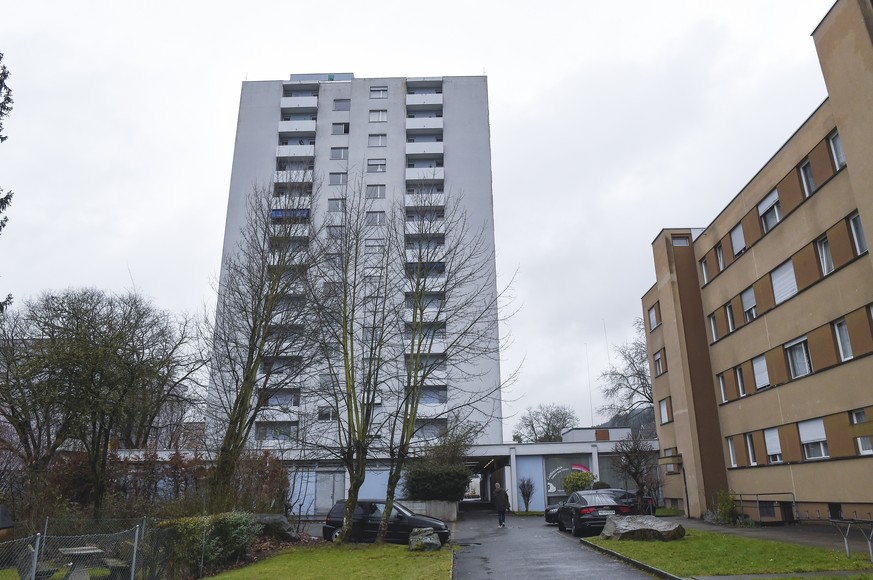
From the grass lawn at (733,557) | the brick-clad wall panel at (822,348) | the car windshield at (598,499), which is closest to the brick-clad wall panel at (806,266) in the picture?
the brick-clad wall panel at (822,348)

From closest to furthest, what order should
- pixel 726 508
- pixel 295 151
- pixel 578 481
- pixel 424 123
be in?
1. pixel 726 508
2. pixel 578 481
3. pixel 295 151
4. pixel 424 123

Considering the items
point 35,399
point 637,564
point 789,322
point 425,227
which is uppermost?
point 425,227

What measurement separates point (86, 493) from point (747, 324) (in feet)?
85.9

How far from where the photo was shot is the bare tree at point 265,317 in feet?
65.8

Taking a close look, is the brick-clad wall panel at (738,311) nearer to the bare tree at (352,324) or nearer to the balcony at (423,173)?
the bare tree at (352,324)

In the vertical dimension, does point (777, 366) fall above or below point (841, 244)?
below

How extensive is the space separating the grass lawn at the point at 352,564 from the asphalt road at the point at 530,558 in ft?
2.07

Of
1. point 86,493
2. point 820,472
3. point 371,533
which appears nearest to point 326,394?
point 371,533

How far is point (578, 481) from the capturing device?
34.5 metres

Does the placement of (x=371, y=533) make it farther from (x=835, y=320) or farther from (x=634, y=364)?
(x=634, y=364)

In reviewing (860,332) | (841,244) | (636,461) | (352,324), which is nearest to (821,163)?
(841,244)

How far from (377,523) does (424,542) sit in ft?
12.3

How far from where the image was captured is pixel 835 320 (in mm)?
18078

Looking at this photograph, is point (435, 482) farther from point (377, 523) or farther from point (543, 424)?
point (543, 424)
